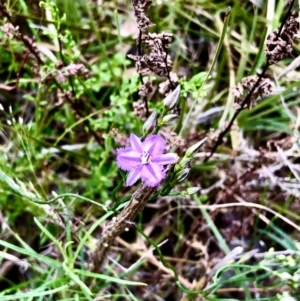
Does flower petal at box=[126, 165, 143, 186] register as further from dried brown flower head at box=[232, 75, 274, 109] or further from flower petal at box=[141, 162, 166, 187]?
dried brown flower head at box=[232, 75, 274, 109]

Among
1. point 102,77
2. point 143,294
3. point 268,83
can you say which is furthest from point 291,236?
point 102,77

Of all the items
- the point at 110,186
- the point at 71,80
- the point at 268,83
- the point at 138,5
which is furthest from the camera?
the point at 110,186

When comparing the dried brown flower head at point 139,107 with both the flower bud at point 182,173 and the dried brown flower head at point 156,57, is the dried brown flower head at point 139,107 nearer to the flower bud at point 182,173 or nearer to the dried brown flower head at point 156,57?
the dried brown flower head at point 156,57

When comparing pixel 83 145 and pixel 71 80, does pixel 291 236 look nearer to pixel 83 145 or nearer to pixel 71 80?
pixel 83 145

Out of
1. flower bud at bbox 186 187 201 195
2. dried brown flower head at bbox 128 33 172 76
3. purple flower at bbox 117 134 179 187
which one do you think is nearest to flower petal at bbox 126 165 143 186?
purple flower at bbox 117 134 179 187

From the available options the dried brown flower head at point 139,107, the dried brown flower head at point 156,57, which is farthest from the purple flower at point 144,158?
the dried brown flower head at point 139,107
